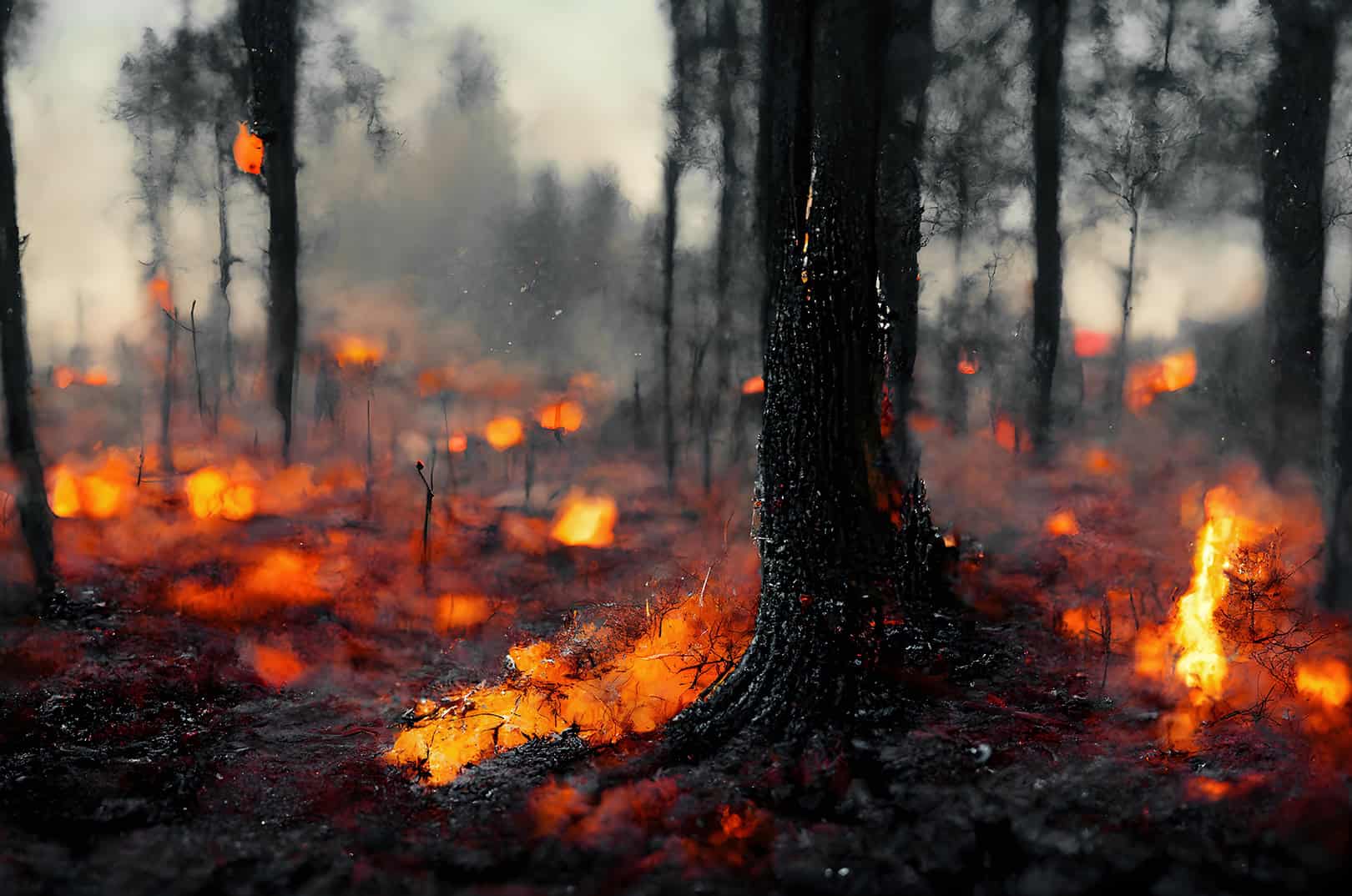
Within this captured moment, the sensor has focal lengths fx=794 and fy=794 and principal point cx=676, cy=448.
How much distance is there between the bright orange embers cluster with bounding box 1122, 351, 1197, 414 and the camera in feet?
108

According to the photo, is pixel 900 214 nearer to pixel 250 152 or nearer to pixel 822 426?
pixel 822 426

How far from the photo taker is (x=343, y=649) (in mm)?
9023

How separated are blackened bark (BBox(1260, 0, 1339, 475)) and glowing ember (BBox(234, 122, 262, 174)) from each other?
1578cm

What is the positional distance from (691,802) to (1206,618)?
5877 millimetres

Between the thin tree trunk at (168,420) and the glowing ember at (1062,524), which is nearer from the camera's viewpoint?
the glowing ember at (1062,524)

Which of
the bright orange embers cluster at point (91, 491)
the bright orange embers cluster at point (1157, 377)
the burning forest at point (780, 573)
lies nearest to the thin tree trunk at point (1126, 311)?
the burning forest at point (780, 573)

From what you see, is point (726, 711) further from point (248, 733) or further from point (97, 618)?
point (97, 618)

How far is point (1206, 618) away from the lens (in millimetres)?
7711

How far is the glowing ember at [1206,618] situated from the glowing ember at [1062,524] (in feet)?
7.98

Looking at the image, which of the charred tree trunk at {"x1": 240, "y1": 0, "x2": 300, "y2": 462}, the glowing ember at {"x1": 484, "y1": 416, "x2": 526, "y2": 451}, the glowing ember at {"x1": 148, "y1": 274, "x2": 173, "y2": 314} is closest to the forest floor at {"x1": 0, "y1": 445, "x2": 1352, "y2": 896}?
the charred tree trunk at {"x1": 240, "y1": 0, "x2": 300, "y2": 462}

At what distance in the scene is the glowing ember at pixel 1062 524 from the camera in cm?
1321

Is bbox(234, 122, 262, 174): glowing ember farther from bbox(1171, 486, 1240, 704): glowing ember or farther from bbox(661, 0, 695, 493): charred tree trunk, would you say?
bbox(1171, 486, 1240, 704): glowing ember

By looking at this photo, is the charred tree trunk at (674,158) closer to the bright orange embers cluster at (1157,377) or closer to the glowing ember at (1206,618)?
the glowing ember at (1206,618)

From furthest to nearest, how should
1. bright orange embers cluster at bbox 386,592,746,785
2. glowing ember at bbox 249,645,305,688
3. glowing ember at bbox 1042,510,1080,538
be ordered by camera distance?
1. glowing ember at bbox 1042,510,1080,538
2. glowing ember at bbox 249,645,305,688
3. bright orange embers cluster at bbox 386,592,746,785
